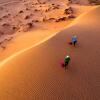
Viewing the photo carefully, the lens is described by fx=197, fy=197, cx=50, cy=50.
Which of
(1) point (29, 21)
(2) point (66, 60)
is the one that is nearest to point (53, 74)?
(2) point (66, 60)

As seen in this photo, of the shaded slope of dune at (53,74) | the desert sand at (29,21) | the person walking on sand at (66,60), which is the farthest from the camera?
the desert sand at (29,21)

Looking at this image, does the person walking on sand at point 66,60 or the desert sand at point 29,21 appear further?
the desert sand at point 29,21

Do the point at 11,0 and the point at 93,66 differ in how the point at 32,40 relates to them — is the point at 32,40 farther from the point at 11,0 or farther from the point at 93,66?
the point at 11,0

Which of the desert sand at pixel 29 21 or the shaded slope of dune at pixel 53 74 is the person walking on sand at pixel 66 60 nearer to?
the shaded slope of dune at pixel 53 74

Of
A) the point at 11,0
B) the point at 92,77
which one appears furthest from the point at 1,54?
the point at 11,0

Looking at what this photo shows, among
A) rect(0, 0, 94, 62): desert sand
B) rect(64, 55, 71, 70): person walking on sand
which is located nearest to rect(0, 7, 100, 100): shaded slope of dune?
rect(64, 55, 71, 70): person walking on sand

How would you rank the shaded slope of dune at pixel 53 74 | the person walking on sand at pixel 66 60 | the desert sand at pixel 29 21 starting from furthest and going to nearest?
the desert sand at pixel 29 21
the person walking on sand at pixel 66 60
the shaded slope of dune at pixel 53 74

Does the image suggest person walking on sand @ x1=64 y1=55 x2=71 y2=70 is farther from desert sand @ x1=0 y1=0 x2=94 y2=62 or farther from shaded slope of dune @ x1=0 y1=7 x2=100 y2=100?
desert sand @ x1=0 y1=0 x2=94 y2=62

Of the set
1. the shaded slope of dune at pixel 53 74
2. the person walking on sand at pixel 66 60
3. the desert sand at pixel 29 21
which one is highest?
the person walking on sand at pixel 66 60

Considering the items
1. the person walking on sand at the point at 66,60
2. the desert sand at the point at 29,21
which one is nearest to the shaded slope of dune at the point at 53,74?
the person walking on sand at the point at 66,60

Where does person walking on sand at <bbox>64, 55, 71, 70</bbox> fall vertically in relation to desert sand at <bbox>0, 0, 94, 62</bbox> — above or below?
above
